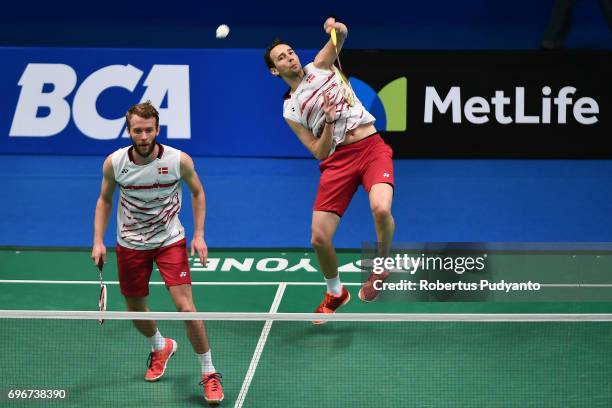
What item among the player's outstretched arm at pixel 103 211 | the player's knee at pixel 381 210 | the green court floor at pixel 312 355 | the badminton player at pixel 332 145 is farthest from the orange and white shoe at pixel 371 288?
the player's outstretched arm at pixel 103 211

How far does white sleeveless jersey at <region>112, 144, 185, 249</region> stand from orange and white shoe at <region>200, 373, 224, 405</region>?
0.84 meters

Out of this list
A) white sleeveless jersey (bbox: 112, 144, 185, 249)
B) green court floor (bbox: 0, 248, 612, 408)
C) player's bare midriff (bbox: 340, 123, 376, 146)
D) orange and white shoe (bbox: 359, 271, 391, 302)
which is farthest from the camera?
orange and white shoe (bbox: 359, 271, 391, 302)

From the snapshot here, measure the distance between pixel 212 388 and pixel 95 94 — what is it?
5.33 meters

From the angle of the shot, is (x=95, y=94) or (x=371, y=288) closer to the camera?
(x=371, y=288)

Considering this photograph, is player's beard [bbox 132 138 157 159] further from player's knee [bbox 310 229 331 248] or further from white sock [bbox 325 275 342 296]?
white sock [bbox 325 275 342 296]

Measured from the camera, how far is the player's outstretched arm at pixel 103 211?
6.20m

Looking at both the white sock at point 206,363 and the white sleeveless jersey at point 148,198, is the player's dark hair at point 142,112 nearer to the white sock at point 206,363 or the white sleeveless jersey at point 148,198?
the white sleeveless jersey at point 148,198

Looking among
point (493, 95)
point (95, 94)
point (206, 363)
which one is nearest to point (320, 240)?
point (206, 363)

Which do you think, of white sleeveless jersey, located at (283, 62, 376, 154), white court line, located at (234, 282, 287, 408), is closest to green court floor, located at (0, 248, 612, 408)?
white court line, located at (234, 282, 287, 408)

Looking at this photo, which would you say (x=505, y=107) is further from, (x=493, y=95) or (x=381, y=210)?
(x=381, y=210)

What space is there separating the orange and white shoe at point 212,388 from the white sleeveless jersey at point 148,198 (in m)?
0.84

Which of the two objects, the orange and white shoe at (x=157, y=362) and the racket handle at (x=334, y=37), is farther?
the racket handle at (x=334, y=37)

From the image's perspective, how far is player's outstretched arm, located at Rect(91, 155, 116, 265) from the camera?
6.20m

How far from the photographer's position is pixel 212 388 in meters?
6.04
